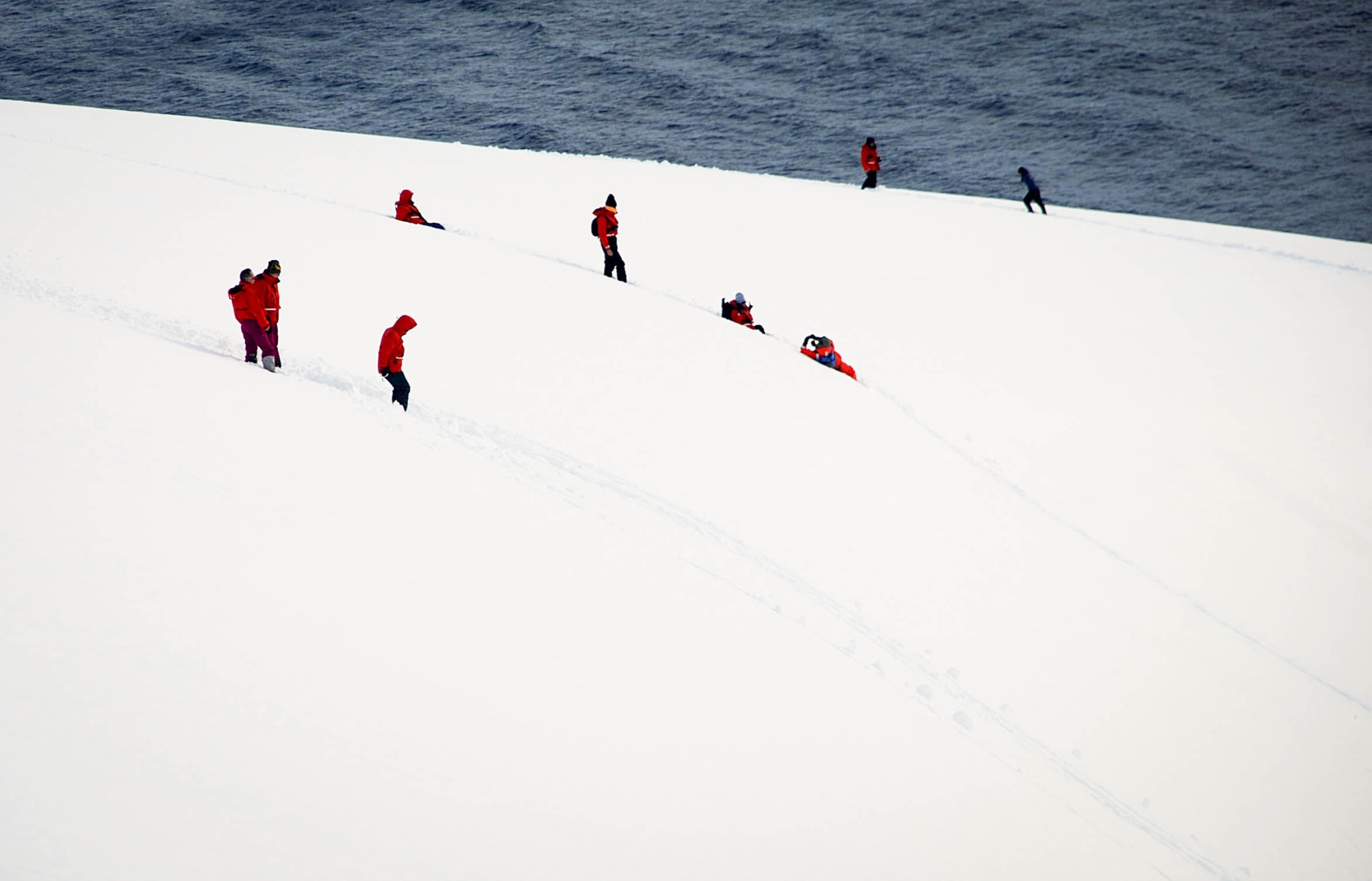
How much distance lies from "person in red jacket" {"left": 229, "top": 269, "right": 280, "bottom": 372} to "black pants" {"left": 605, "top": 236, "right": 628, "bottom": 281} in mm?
5200

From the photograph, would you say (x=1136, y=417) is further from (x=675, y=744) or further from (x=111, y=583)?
(x=111, y=583)

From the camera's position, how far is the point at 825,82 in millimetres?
47594

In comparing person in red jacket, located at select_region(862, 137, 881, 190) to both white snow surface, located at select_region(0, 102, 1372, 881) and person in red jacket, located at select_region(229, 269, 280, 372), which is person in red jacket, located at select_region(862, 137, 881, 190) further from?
person in red jacket, located at select_region(229, 269, 280, 372)

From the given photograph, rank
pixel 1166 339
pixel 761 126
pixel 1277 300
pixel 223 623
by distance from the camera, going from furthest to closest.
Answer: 1. pixel 761 126
2. pixel 1277 300
3. pixel 1166 339
4. pixel 223 623

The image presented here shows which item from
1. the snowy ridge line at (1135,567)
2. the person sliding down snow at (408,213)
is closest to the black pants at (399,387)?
the person sliding down snow at (408,213)

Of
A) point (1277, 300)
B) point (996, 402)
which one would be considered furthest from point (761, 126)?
point (996, 402)

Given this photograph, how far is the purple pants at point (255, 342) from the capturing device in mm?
10031

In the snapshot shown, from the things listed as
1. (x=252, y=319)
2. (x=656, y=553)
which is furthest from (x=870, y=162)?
(x=656, y=553)

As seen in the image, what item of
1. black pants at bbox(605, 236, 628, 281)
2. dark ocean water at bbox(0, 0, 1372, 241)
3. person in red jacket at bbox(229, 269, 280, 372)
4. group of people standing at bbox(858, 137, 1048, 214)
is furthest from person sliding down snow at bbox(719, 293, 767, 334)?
dark ocean water at bbox(0, 0, 1372, 241)

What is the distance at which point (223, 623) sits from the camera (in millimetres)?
5863

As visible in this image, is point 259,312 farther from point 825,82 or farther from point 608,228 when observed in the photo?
point 825,82

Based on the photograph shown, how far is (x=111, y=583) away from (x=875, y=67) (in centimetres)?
4889

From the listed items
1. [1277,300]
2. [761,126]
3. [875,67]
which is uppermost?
[875,67]

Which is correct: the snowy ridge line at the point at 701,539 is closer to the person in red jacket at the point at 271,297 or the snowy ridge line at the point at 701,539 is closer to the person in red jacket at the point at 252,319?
the person in red jacket at the point at 252,319
